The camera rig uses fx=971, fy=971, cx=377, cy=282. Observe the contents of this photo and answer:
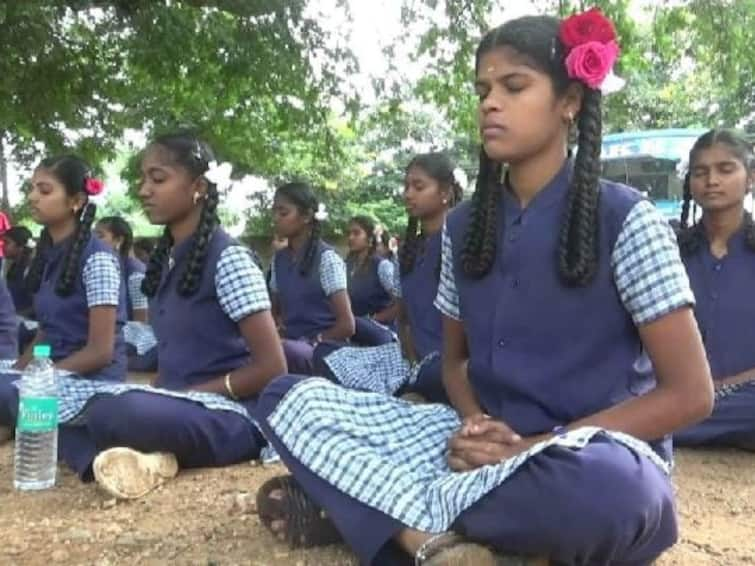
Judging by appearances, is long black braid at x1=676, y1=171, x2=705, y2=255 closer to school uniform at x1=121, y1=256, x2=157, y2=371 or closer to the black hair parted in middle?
the black hair parted in middle

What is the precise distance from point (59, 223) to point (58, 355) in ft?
1.83

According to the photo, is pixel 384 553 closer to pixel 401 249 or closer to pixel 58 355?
pixel 58 355

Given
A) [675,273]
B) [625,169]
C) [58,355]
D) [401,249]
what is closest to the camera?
[675,273]

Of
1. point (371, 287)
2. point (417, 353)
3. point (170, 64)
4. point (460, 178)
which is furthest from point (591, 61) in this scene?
point (170, 64)

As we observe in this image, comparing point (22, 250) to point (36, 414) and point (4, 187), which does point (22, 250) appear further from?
point (4, 187)

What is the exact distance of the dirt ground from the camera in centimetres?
252

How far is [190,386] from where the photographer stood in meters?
3.52

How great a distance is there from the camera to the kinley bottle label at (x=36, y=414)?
10.9ft

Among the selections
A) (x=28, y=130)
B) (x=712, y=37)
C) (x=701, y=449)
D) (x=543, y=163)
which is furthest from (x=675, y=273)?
(x=28, y=130)

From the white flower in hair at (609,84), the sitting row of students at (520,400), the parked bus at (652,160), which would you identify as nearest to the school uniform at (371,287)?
the sitting row of students at (520,400)

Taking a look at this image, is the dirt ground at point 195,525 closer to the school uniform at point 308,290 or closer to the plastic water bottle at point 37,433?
the plastic water bottle at point 37,433

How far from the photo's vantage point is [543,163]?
2320 mm

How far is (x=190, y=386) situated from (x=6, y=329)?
1.92 m

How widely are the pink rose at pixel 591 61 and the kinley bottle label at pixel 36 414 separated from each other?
2146 millimetres
